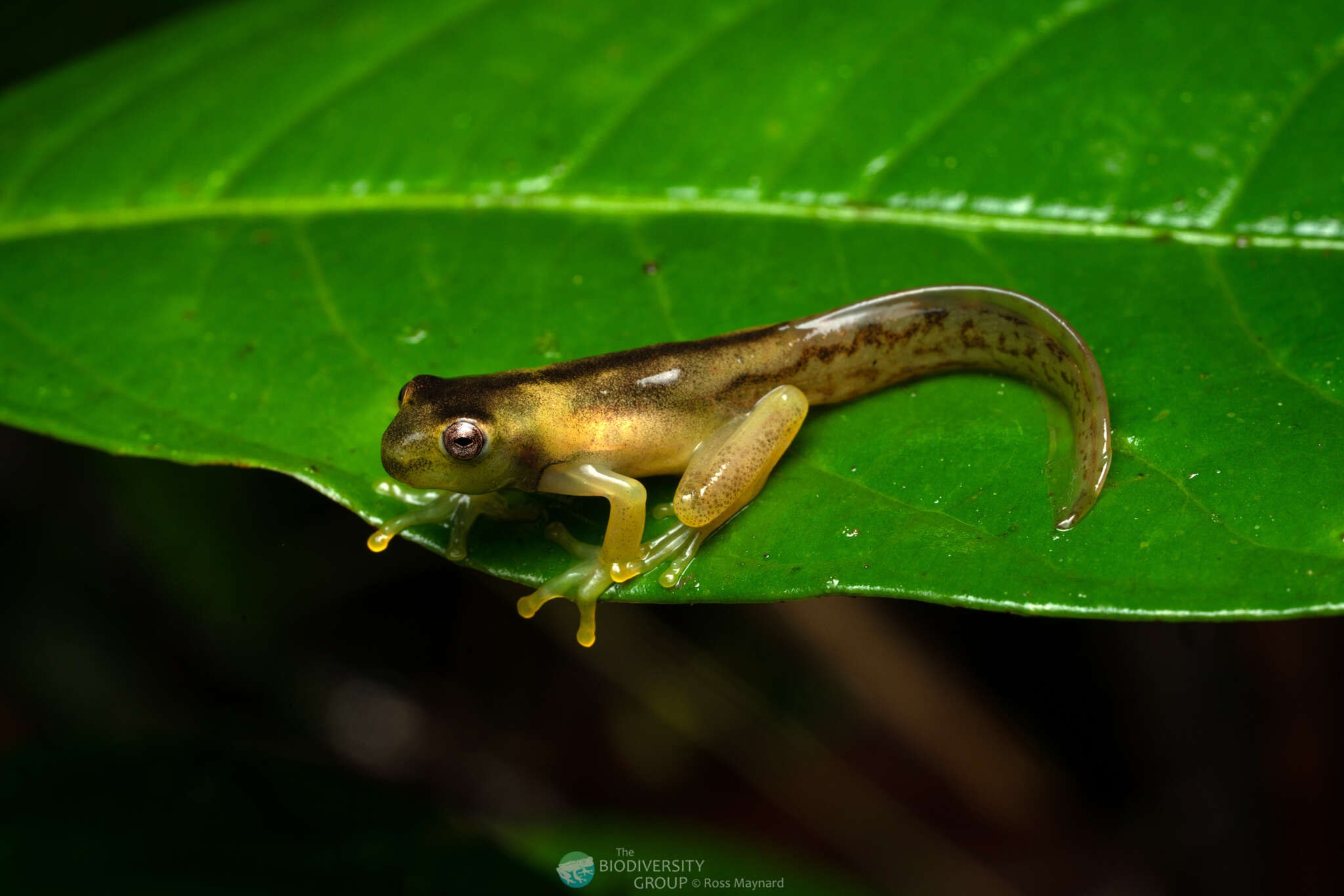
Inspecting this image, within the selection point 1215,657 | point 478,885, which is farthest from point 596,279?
point 1215,657

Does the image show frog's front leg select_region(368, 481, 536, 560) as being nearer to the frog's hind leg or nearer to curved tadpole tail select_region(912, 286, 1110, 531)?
the frog's hind leg

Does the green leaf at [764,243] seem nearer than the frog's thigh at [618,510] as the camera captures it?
Yes

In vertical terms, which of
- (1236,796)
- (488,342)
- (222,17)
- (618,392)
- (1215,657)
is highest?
(222,17)

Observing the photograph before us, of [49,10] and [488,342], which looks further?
[49,10]

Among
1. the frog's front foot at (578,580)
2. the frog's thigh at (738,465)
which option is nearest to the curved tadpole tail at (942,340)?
the frog's thigh at (738,465)

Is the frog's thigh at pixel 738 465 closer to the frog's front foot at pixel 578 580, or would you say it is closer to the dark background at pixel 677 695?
the frog's front foot at pixel 578 580

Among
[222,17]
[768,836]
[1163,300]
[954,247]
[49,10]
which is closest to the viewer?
[1163,300]

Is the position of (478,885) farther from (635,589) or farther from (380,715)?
(380,715)
